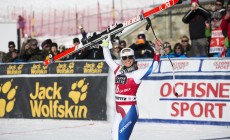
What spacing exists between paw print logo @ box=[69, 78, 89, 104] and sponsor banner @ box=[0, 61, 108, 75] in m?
0.34

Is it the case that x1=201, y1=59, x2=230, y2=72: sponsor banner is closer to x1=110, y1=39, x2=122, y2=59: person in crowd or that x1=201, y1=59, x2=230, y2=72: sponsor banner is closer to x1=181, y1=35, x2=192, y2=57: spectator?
x1=181, y1=35, x2=192, y2=57: spectator

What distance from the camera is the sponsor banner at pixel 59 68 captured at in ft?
60.7

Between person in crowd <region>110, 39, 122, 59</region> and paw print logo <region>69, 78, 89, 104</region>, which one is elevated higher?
person in crowd <region>110, 39, 122, 59</region>

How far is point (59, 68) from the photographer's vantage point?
19141mm

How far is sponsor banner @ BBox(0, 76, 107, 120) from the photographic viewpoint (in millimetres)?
18500

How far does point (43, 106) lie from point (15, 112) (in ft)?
3.36

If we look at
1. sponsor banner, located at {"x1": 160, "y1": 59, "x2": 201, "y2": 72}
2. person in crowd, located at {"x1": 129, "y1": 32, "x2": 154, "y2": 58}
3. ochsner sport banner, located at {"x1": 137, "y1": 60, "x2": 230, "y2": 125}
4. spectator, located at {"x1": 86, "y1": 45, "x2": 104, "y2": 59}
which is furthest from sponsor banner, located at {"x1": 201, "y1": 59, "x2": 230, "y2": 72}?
spectator, located at {"x1": 86, "y1": 45, "x2": 104, "y2": 59}

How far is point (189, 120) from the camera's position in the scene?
1667 centimetres

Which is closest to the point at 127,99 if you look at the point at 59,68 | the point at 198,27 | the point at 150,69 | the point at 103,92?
the point at 150,69

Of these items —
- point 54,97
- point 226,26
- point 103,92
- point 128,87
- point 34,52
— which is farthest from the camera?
point 34,52

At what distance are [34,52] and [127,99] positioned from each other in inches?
333

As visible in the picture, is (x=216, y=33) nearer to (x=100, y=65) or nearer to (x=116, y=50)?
(x=116, y=50)

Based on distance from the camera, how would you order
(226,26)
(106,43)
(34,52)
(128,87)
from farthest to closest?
(34,52) → (226,26) → (106,43) → (128,87)

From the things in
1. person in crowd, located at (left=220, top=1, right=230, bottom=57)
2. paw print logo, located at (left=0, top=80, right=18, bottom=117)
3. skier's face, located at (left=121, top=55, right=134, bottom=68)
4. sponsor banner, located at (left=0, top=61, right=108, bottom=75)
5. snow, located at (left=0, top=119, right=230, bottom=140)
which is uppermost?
person in crowd, located at (left=220, top=1, right=230, bottom=57)
